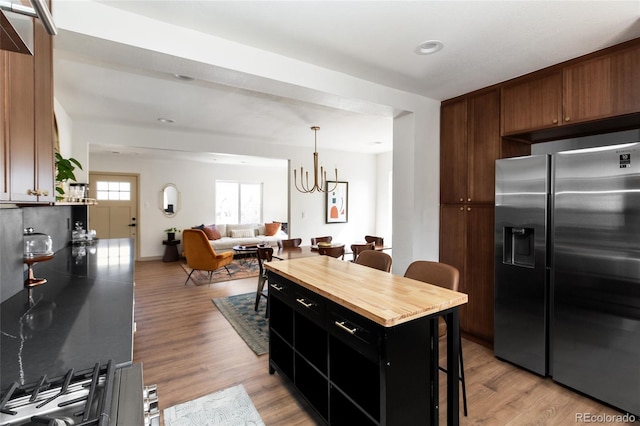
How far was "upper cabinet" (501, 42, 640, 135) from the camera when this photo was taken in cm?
204

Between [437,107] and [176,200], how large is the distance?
6.58 meters

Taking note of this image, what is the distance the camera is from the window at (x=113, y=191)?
6961mm

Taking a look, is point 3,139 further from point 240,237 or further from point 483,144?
point 240,237

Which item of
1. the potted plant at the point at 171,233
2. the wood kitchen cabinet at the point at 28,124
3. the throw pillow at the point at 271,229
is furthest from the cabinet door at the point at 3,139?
the throw pillow at the point at 271,229

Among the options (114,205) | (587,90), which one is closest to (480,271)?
(587,90)

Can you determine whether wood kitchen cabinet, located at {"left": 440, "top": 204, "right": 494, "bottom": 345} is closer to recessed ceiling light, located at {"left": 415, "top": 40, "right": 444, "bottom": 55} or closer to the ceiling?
the ceiling

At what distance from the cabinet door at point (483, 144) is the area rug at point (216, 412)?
8.61 feet

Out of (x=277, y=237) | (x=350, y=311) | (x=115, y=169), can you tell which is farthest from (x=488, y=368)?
(x=115, y=169)

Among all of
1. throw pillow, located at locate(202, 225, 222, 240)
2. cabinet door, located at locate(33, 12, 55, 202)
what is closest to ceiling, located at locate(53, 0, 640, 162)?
cabinet door, located at locate(33, 12, 55, 202)

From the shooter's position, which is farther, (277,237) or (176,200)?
(277,237)

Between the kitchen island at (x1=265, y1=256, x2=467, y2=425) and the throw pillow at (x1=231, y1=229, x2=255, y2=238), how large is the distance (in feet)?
19.7

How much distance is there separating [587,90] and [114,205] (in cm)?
834

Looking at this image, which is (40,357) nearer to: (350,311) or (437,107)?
(350,311)

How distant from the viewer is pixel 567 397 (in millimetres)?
2131
